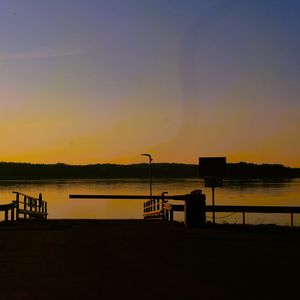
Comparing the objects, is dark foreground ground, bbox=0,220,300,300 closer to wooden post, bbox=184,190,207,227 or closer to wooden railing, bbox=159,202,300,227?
wooden post, bbox=184,190,207,227

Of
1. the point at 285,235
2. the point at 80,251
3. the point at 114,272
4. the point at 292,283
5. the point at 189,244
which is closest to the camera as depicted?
the point at 292,283

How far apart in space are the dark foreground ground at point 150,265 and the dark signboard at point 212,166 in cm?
452

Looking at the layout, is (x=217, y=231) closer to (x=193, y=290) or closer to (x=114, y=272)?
(x=114, y=272)

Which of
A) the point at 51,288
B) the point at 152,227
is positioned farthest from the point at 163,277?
the point at 152,227

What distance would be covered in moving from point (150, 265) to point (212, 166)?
1285cm

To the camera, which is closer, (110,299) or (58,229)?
(110,299)

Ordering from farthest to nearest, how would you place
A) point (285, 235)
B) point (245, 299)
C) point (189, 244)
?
point (285, 235) → point (189, 244) → point (245, 299)

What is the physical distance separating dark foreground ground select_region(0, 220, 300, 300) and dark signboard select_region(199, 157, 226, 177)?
4.52m

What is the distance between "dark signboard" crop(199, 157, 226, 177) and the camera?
25.7 meters

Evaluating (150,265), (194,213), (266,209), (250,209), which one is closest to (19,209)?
(194,213)

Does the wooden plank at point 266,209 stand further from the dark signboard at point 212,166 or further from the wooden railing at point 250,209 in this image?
the dark signboard at point 212,166

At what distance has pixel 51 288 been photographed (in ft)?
35.2

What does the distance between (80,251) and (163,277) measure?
479 centimetres

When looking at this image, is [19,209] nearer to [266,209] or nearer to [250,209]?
[250,209]
